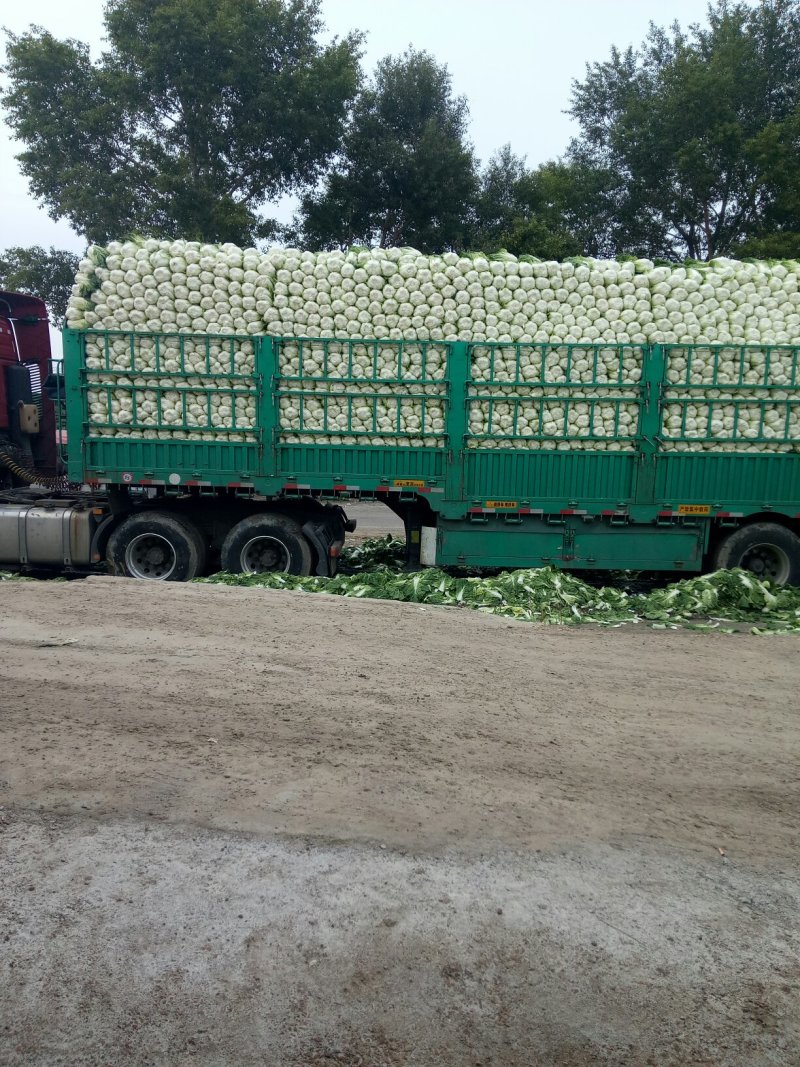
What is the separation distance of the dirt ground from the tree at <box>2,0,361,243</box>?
19.3m

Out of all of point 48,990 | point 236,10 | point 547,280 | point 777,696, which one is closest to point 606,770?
point 777,696

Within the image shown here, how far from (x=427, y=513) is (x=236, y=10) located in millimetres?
18412

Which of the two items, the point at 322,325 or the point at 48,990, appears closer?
the point at 48,990

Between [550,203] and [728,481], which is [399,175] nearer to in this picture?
[550,203]

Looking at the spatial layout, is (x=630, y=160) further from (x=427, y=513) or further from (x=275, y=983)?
(x=275, y=983)

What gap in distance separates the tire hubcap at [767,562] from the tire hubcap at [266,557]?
5801 mm

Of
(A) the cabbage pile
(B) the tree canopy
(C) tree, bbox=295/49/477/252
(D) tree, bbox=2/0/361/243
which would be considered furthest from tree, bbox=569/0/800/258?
(A) the cabbage pile

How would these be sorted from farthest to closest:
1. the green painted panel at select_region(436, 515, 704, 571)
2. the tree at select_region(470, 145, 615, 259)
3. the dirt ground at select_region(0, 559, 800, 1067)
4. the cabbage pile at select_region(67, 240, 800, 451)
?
the tree at select_region(470, 145, 615, 259) → the green painted panel at select_region(436, 515, 704, 571) → the cabbage pile at select_region(67, 240, 800, 451) → the dirt ground at select_region(0, 559, 800, 1067)

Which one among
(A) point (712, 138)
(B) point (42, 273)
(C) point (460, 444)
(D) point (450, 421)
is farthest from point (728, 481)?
(B) point (42, 273)

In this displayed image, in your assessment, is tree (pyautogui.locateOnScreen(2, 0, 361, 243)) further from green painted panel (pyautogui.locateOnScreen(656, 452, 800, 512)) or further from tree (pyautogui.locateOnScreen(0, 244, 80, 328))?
green painted panel (pyautogui.locateOnScreen(656, 452, 800, 512))

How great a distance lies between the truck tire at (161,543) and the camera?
10648 millimetres

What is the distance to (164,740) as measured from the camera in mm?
5098

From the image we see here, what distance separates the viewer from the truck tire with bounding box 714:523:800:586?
10.5 meters

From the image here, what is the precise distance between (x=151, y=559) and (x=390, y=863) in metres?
7.81
